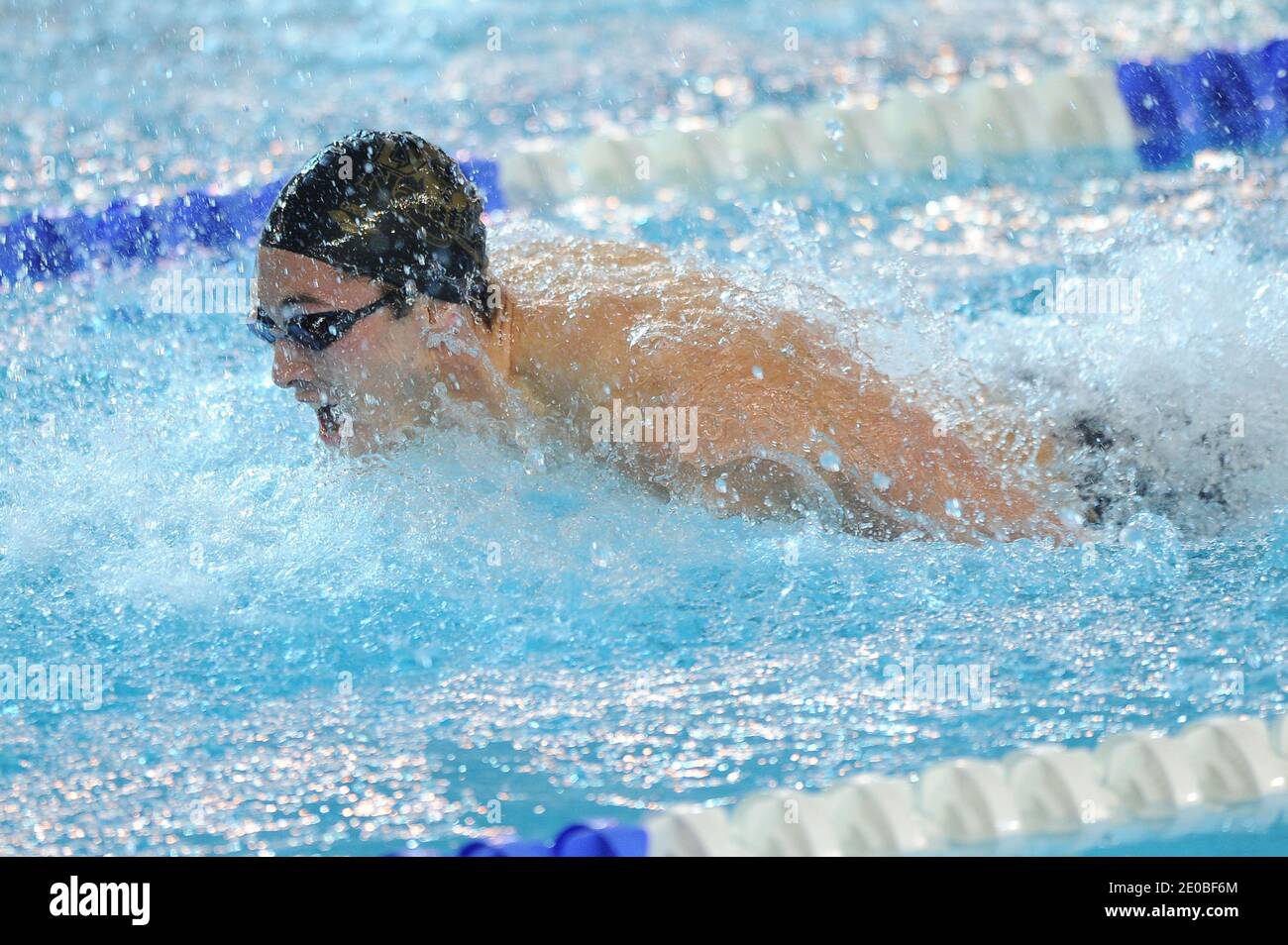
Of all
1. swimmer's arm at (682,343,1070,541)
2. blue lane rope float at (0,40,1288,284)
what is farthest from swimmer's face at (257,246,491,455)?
blue lane rope float at (0,40,1288,284)

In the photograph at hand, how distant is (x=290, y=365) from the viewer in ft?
6.63

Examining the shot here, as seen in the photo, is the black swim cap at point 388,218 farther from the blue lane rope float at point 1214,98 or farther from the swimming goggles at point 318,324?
the blue lane rope float at point 1214,98

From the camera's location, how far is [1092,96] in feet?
13.2

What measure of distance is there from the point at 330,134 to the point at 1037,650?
10.9 ft

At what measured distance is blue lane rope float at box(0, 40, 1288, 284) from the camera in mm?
3967

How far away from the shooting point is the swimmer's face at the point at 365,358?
197 cm

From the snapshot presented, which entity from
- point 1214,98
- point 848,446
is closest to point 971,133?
point 1214,98

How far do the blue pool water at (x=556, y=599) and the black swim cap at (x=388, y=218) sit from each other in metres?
0.26

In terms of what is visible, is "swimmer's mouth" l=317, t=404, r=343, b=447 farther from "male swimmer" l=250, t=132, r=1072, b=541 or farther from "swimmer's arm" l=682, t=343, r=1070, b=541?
"swimmer's arm" l=682, t=343, r=1070, b=541

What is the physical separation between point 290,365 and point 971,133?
255cm

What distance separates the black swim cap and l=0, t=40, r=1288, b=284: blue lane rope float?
6.29 feet

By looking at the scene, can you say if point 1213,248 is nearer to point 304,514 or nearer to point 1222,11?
point 304,514
